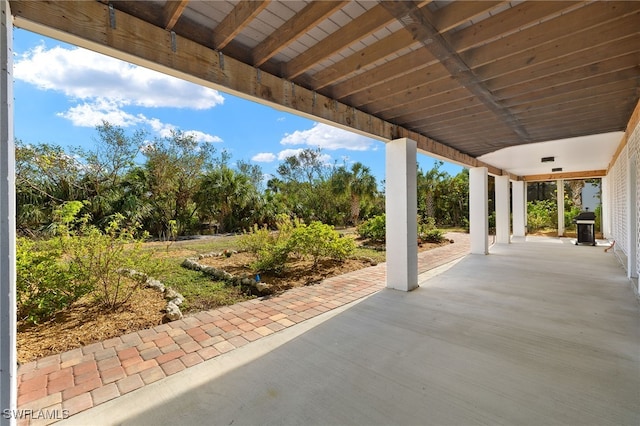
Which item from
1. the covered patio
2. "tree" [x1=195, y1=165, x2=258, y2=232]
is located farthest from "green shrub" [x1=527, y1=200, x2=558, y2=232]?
"tree" [x1=195, y1=165, x2=258, y2=232]

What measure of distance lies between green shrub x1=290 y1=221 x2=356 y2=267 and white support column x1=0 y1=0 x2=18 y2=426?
157 inches

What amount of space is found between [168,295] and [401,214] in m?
3.54

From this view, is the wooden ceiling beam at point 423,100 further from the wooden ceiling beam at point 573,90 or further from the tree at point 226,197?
the tree at point 226,197

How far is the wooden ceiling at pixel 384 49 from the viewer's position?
1911mm

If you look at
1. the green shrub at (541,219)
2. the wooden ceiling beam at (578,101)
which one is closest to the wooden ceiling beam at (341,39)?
the wooden ceiling beam at (578,101)

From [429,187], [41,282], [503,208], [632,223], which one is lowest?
[41,282]

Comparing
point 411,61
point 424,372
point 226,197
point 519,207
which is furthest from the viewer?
point 226,197

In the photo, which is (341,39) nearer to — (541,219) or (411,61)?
(411,61)

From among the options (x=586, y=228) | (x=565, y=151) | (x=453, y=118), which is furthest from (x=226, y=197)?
(x=586, y=228)

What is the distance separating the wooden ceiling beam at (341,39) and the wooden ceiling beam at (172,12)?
1.06m

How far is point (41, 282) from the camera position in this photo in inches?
113

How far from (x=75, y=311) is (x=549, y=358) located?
486cm

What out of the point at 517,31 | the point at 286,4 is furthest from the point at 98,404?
the point at 517,31

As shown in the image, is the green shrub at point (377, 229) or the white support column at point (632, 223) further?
the green shrub at point (377, 229)
